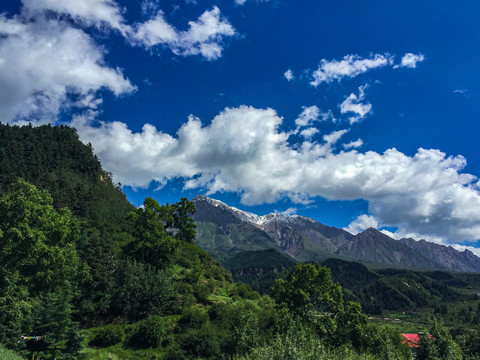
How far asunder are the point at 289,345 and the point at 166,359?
69.0 feet

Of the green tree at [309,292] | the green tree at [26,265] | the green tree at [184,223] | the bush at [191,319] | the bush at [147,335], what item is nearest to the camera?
the green tree at [26,265]

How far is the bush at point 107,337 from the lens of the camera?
39375 mm

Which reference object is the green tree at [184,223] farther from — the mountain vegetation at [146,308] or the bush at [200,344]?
the bush at [200,344]

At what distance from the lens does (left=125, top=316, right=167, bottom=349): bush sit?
3988 cm

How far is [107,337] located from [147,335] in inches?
209

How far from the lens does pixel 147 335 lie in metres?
40.0

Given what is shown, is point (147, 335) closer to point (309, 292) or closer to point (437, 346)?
point (309, 292)

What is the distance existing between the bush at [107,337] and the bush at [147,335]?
128cm

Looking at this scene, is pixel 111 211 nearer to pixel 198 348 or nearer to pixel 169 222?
pixel 169 222

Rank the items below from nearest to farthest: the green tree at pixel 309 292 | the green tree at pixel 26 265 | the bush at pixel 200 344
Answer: the green tree at pixel 26 265 → the bush at pixel 200 344 → the green tree at pixel 309 292

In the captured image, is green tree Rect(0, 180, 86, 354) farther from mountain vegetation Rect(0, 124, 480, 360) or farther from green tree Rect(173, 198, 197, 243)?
green tree Rect(173, 198, 197, 243)

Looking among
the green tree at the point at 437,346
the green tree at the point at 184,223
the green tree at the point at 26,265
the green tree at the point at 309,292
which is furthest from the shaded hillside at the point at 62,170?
the green tree at the point at 437,346

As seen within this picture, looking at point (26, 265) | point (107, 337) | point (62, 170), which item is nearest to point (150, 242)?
point (107, 337)

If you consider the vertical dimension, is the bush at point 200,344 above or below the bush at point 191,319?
below
